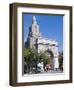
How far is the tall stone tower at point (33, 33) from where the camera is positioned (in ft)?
5.82

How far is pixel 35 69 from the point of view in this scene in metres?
1.79

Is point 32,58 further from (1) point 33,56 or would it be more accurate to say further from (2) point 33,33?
(2) point 33,33

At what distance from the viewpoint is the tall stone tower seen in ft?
5.82

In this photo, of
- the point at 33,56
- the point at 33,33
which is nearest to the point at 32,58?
the point at 33,56

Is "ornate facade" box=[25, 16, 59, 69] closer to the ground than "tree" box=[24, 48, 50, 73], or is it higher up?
higher up

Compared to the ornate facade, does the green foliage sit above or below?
below

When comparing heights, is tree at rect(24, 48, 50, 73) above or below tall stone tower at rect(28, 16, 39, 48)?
below

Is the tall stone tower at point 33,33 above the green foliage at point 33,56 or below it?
above

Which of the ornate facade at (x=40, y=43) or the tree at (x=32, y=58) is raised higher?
the ornate facade at (x=40, y=43)

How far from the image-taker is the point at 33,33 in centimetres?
178

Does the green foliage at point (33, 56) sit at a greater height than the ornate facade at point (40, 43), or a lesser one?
lesser

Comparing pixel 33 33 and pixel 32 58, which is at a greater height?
pixel 33 33

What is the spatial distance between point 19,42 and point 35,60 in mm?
157

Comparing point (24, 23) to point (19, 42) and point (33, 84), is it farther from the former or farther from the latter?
point (33, 84)
